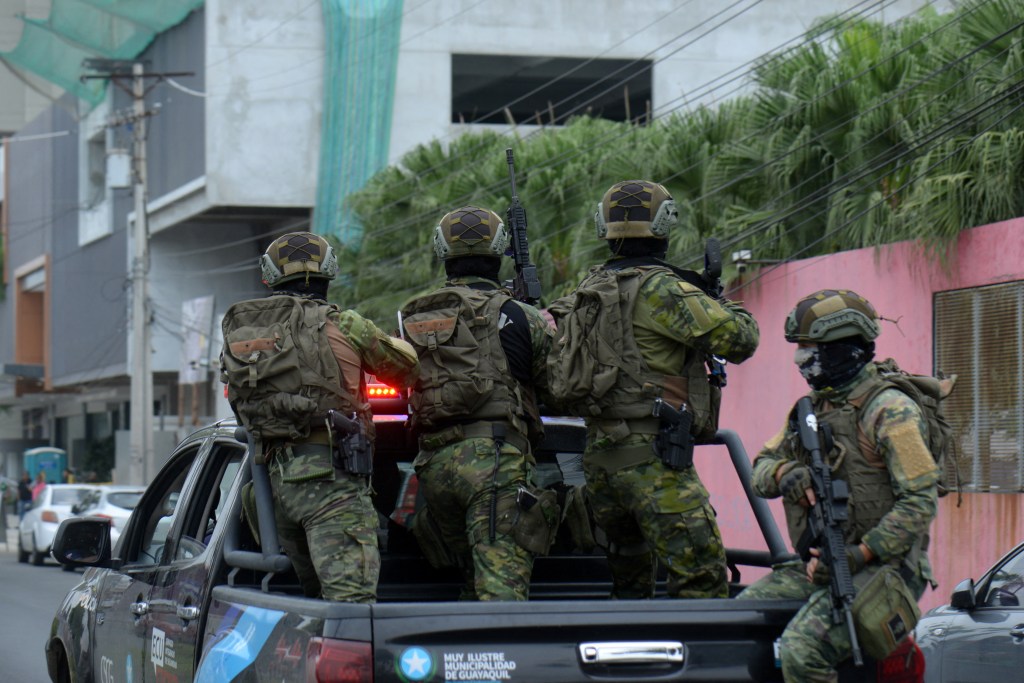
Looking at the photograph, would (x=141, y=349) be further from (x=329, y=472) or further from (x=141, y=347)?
(x=329, y=472)

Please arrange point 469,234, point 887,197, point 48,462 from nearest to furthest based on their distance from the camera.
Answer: point 469,234 < point 887,197 < point 48,462

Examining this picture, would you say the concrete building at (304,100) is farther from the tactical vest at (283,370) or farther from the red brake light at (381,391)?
the tactical vest at (283,370)

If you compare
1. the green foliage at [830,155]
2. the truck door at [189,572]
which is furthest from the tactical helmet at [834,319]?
the green foliage at [830,155]

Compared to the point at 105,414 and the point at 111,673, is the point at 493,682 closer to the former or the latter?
the point at 111,673

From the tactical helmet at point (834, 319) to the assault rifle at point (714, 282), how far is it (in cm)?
55

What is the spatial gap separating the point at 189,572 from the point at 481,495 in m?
1.05

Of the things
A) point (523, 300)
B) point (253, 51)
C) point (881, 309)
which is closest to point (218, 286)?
point (253, 51)

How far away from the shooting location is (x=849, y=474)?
475 centimetres

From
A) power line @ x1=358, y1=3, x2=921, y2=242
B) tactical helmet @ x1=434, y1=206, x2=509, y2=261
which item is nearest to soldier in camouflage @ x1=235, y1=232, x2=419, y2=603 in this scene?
tactical helmet @ x1=434, y1=206, x2=509, y2=261

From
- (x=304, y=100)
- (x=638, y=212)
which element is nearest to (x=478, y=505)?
(x=638, y=212)

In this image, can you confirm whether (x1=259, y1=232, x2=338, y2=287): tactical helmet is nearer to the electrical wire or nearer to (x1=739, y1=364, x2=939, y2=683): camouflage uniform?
(x1=739, y1=364, x2=939, y2=683): camouflage uniform

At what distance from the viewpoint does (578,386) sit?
544cm

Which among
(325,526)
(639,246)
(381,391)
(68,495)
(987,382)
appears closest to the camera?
(325,526)

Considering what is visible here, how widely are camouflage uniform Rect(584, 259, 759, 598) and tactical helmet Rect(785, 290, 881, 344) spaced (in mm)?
488
